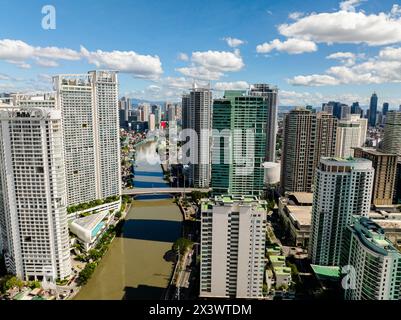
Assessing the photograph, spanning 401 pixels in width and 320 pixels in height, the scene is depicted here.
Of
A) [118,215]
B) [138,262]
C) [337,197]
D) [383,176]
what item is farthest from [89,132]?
[383,176]

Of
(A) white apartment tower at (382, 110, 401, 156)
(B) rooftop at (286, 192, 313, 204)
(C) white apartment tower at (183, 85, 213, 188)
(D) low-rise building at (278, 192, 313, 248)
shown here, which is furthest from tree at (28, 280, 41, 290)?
(A) white apartment tower at (382, 110, 401, 156)

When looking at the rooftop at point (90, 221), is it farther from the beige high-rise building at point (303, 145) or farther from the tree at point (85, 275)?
the beige high-rise building at point (303, 145)

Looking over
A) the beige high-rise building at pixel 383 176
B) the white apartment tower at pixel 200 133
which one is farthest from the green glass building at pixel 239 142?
the beige high-rise building at pixel 383 176

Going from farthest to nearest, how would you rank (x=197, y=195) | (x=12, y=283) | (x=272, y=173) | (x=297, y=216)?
(x=272, y=173) < (x=197, y=195) < (x=297, y=216) < (x=12, y=283)

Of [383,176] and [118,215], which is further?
[383,176]

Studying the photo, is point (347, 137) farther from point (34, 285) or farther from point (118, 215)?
point (34, 285)

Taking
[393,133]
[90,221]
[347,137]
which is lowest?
[90,221]

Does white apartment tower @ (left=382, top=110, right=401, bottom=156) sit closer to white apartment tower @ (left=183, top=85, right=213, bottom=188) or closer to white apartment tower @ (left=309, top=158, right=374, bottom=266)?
white apartment tower @ (left=183, top=85, right=213, bottom=188)
